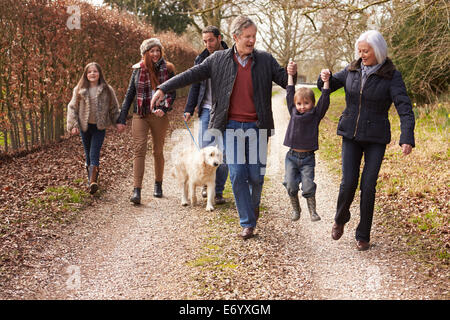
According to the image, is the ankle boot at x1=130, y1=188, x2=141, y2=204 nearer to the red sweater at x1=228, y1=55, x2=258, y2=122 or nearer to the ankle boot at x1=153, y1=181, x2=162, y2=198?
the ankle boot at x1=153, y1=181, x2=162, y2=198

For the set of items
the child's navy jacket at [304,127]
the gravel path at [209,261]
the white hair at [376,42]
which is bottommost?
the gravel path at [209,261]

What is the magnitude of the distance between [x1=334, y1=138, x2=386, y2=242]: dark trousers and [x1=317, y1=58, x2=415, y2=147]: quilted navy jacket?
0.43 ft

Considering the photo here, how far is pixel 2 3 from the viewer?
787 centimetres

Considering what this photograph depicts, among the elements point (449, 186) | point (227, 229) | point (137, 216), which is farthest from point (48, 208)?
point (449, 186)

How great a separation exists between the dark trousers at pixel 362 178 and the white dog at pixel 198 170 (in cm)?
194

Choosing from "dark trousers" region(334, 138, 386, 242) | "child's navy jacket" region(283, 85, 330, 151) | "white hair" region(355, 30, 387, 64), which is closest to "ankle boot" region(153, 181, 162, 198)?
"child's navy jacket" region(283, 85, 330, 151)

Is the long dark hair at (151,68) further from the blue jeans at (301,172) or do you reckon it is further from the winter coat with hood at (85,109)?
the blue jeans at (301,172)

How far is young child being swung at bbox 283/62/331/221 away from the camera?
4.87 meters

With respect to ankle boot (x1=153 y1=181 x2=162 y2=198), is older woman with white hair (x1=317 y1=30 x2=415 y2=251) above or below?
above

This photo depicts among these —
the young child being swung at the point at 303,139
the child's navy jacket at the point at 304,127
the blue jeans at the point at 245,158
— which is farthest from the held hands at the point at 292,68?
the blue jeans at the point at 245,158

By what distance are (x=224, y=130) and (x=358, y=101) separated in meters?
1.46

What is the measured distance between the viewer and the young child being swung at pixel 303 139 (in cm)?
487
